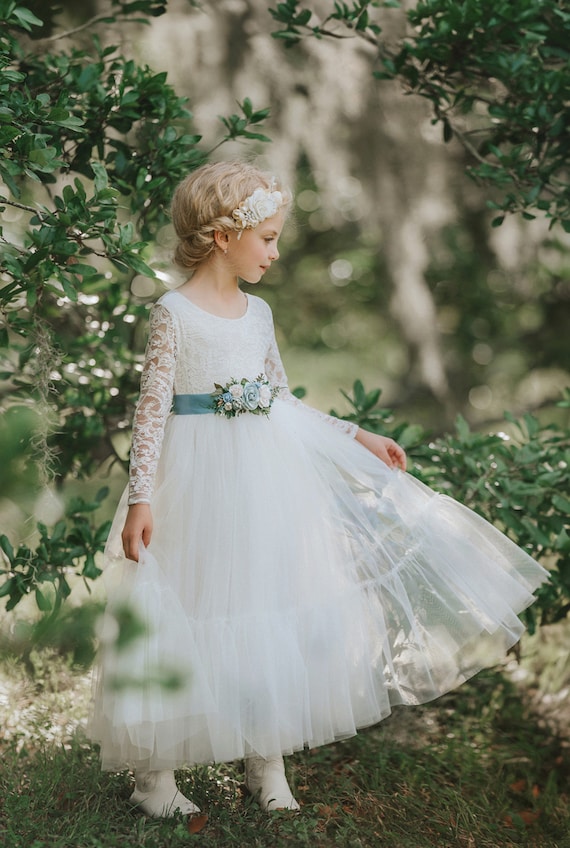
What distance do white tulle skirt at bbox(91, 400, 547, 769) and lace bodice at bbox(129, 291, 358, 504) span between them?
0.10 metres

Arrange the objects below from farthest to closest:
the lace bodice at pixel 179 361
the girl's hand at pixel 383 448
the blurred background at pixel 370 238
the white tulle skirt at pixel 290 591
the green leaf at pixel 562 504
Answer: the blurred background at pixel 370 238 → the green leaf at pixel 562 504 → the girl's hand at pixel 383 448 → the lace bodice at pixel 179 361 → the white tulle skirt at pixel 290 591

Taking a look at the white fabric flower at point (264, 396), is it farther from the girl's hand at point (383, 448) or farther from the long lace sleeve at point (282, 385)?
the girl's hand at point (383, 448)

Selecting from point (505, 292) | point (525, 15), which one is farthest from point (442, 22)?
point (505, 292)

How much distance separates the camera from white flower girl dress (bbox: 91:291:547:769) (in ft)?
6.52

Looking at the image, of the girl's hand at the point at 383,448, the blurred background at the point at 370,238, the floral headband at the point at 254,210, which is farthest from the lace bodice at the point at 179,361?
the blurred background at the point at 370,238

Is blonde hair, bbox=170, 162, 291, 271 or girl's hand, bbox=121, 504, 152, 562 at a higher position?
blonde hair, bbox=170, 162, 291, 271

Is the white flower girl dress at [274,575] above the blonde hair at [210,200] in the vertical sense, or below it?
below

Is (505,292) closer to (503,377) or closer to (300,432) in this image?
(503,377)

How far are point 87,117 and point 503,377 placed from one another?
4.96 m

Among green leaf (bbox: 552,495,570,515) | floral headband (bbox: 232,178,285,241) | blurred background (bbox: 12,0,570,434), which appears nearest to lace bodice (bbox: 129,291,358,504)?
floral headband (bbox: 232,178,285,241)

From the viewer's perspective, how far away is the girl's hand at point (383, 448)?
2.46 m

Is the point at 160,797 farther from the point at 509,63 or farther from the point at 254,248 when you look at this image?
the point at 509,63

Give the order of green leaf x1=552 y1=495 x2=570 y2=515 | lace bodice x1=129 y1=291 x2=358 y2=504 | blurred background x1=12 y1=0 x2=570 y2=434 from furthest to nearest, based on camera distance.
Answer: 1. blurred background x1=12 y1=0 x2=570 y2=434
2. green leaf x1=552 y1=495 x2=570 y2=515
3. lace bodice x1=129 y1=291 x2=358 y2=504

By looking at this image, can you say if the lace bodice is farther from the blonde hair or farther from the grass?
the grass
